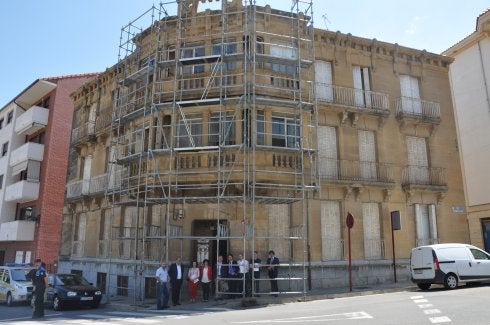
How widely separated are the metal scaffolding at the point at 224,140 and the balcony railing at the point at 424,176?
530 centimetres

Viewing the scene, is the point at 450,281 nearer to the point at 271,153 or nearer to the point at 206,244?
the point at 271,153

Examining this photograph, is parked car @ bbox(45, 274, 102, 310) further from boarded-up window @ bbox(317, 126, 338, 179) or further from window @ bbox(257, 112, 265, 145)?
boarded-up window @ bbox(317, 126, 338, 179)

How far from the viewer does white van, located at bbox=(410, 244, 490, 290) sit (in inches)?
563

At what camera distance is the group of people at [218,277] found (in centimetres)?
1336

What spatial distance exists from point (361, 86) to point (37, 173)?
2236cm

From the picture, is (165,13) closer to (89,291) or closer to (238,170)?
(238,170)

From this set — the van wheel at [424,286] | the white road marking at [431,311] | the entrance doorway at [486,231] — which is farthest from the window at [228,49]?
the entrance doorway at [486,231]

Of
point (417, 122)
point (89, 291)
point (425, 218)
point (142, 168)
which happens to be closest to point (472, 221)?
point (425, 218)

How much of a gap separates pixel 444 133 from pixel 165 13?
14737 millimetres

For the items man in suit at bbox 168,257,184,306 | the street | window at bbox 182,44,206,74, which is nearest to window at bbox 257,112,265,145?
window at bbox 182,44,206,74

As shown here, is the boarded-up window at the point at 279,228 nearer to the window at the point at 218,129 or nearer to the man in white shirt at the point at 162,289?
the window at the point at 218,129

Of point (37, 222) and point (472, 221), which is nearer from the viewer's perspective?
point (472, 221)

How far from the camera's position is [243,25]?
17312 mm

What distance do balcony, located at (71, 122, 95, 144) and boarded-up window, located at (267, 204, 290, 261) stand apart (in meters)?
12.0
